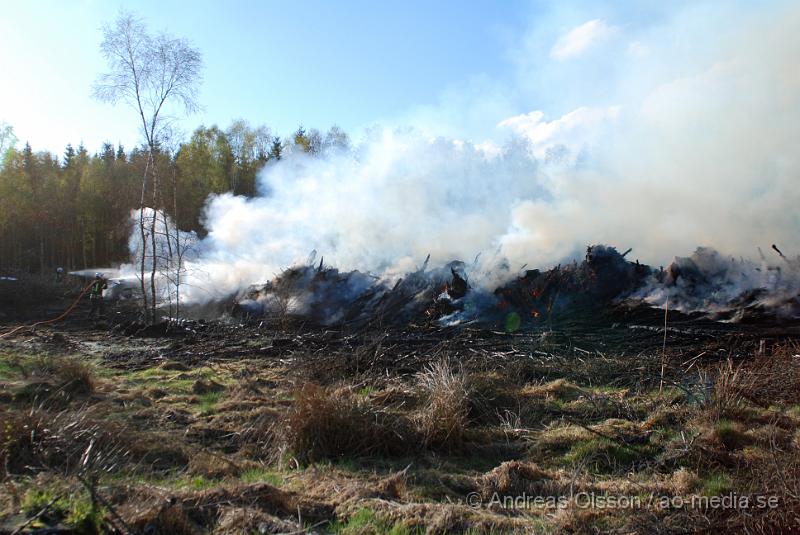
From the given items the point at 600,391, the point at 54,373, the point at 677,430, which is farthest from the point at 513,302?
the point at 54,373

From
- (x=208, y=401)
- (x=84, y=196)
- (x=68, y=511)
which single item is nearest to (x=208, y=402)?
(x=208, y=401)

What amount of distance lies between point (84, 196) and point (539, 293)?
36.6m

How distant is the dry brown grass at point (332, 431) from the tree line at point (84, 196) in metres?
30.0

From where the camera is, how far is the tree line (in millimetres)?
35750

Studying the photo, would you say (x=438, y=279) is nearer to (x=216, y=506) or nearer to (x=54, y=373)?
(x=54, y=373)

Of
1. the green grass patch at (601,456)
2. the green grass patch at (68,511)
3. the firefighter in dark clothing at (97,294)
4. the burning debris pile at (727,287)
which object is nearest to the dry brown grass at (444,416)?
the green grass patch at (601,456)

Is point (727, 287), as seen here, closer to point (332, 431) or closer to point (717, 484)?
point (717, 484)

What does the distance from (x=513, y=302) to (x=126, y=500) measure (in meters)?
11.1

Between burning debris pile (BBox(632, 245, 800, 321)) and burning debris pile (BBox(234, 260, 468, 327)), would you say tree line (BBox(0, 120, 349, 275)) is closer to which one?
burning debris pile (BBox(234, 260, 468, 327))

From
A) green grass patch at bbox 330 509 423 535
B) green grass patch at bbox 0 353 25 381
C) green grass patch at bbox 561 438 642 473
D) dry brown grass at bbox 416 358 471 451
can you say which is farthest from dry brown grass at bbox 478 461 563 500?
green grass patch at bbox 0 353 25 381

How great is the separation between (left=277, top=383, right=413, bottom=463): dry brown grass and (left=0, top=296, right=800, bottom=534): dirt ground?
2cm

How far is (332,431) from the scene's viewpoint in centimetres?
595

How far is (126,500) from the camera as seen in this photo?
392 cm

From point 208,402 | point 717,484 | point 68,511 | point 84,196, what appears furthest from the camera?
point 84,196
